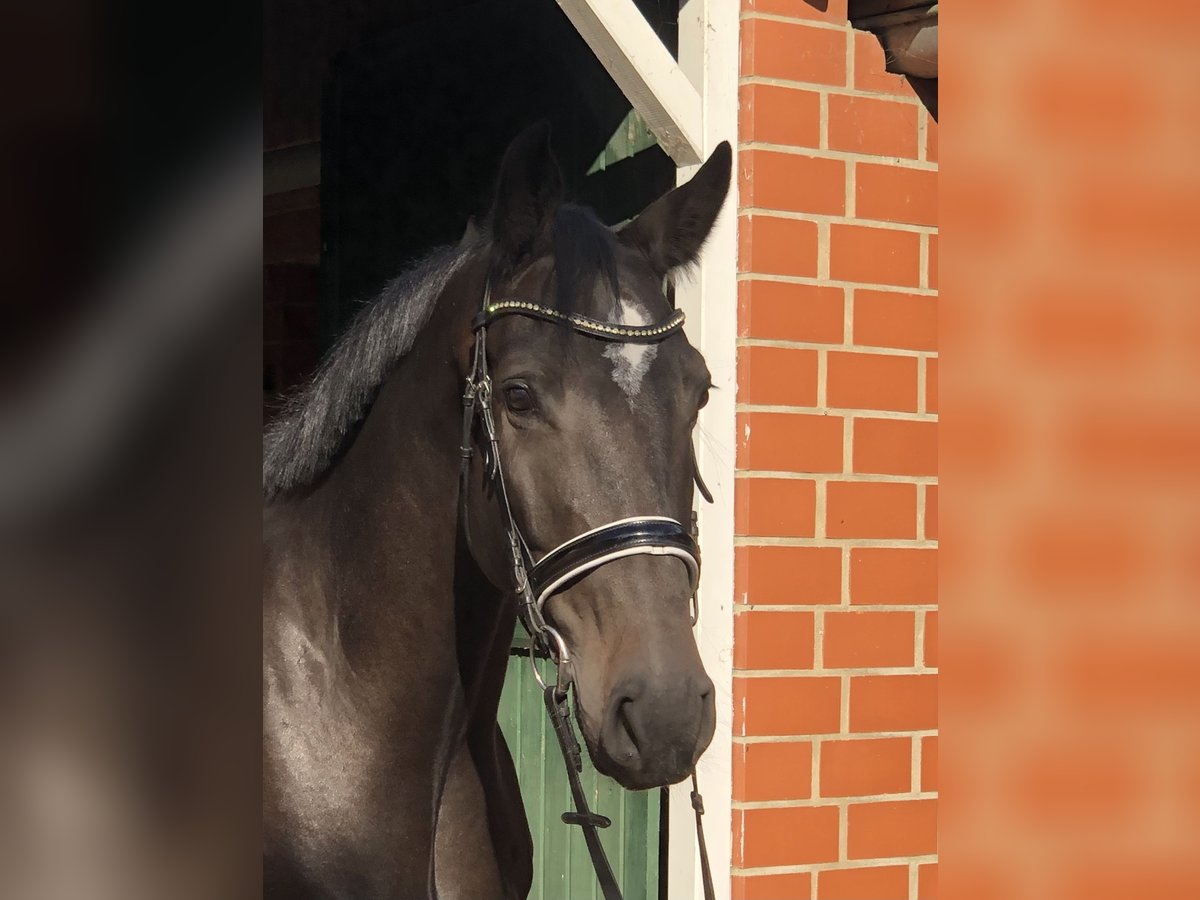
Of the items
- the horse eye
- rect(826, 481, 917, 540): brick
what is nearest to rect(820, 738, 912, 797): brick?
rect(826, 481, 917, 540): brick

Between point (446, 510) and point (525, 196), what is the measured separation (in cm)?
55

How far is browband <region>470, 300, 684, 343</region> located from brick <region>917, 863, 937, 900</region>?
1.40m

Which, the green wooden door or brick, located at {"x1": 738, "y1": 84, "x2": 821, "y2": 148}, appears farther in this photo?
the green wooden door

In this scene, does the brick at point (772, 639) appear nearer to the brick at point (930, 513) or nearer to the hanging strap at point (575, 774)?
the brick at point (930, 513)

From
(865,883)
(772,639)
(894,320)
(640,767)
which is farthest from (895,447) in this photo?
(640,767)

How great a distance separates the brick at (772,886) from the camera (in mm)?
2557

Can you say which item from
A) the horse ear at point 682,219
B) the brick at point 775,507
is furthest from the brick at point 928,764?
the horse ear at point 682,219

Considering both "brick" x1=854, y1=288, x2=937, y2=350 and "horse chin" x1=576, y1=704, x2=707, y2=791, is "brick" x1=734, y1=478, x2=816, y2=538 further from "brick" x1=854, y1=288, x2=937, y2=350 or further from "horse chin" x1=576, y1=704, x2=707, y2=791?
"horse chin" x1=576, y1=704, x2=707, y2=791

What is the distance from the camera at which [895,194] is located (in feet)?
9.00

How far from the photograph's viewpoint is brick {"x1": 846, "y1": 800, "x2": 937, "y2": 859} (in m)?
2.69

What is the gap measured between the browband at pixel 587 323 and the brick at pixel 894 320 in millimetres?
725

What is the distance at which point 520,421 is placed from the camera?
2021mm
